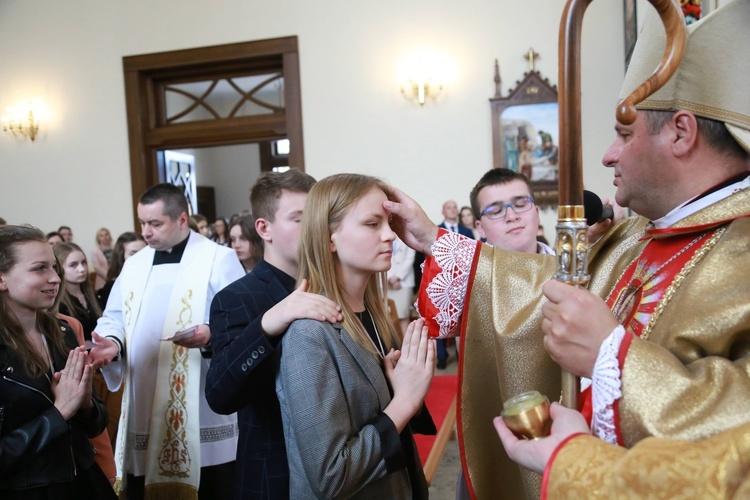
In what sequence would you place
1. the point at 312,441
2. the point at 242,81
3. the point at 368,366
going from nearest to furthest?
the point at 312,441 < the point at 368,366 < the point at 242,81

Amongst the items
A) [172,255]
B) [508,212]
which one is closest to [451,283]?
[508,212]

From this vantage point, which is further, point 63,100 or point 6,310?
point 63,100

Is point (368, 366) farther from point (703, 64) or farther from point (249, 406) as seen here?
point (703, 64)

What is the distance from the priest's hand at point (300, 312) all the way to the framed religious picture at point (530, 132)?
247 inches

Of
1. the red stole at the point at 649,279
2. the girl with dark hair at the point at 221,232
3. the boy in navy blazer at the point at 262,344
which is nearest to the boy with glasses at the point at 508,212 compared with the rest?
the boy in navy blazer at the point at 262,344

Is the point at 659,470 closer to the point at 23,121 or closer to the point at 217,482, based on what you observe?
the point at 217,482

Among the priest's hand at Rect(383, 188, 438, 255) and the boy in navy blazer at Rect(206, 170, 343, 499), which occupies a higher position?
the priest's hand at Rect(383, 188, 438, 255)

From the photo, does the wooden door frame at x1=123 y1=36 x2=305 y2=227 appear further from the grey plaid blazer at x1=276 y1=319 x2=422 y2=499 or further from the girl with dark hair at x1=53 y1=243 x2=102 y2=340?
the grey plaid blazer at x1=276 y1=319 x2=422 y2=499

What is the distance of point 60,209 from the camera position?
8867 millimetres

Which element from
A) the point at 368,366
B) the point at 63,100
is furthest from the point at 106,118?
the point at 368,366

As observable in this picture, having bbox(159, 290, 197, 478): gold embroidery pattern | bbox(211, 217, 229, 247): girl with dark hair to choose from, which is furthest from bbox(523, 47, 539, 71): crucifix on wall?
bbox(159, 290, 197, 478): gold embroidery pattern

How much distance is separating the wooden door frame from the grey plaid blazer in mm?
6813

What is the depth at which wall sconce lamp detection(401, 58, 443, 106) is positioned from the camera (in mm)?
7648

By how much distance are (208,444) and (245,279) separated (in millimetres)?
1133
